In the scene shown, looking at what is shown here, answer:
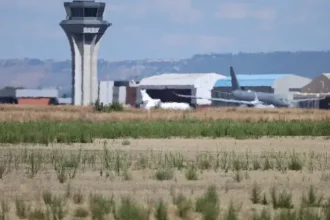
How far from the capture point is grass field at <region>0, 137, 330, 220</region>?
24.6 m

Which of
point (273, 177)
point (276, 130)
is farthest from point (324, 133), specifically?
point (273, 177)

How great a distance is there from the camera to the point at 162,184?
103 ft

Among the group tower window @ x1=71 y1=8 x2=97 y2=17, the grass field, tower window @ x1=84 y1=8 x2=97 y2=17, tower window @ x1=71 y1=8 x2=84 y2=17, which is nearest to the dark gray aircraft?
tower window @ x1=84 y1=8 x2=97 y2=17

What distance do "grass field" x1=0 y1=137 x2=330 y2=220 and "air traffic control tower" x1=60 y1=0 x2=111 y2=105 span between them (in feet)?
404

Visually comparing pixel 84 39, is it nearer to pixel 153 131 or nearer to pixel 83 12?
pixel 83 12

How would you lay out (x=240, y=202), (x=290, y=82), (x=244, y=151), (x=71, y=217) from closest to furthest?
1. (x=71, y=217)
2. (x=240, y=202)
3. (x=244, y=151)
4. (x=290, y=82)

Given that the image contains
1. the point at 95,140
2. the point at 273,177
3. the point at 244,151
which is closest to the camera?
the point at 273,177

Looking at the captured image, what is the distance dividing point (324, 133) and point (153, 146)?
1703 cm

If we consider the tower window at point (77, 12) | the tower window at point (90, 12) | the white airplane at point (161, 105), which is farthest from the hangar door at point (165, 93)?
the tower window at point (77, 12)

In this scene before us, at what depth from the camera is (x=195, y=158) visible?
42.5 m

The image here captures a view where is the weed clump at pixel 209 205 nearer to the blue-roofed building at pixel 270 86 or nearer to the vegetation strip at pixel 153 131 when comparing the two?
the vegetation strip at pixel 153 131

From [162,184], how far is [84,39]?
143 metres

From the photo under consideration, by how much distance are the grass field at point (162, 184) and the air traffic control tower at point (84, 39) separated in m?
123

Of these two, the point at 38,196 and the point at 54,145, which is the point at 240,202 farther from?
the point at 54,145
